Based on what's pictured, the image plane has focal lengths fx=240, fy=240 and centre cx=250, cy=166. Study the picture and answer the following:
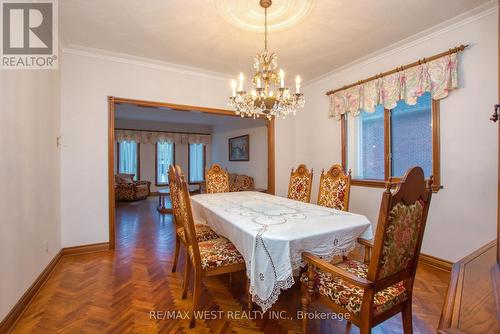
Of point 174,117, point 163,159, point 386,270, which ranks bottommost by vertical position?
point 386,270

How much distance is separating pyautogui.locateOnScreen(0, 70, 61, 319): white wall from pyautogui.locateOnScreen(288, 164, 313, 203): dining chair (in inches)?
102

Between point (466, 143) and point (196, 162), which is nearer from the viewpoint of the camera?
point (466, 143)

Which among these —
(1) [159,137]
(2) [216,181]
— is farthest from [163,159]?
(2) [216,181]

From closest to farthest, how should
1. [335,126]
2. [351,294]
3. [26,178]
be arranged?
[351,294] < [26,178] < [335,126]

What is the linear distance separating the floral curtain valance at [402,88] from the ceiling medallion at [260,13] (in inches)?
56.0

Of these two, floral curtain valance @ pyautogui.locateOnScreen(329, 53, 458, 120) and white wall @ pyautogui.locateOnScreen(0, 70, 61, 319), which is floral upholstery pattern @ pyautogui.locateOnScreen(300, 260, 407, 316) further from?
floral curtain valance @ pyautogui.locateOnScreen(329, 53, 458, 120)

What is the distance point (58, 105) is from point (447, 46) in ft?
13.9

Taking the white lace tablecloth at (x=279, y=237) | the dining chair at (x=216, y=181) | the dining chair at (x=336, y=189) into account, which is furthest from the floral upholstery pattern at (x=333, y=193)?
the dining chair at (x=216, y=181)

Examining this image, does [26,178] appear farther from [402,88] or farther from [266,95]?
[402,88]

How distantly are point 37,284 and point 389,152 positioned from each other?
12.8ft

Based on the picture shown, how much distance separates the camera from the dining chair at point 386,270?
1086 mm

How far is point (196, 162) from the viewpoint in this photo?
9039 mm

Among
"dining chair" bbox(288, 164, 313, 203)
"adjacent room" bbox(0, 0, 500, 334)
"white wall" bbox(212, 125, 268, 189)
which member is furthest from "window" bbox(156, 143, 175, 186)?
"dining chair" bbox(288, 164, 313, 203)

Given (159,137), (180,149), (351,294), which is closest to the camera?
(351,294)
